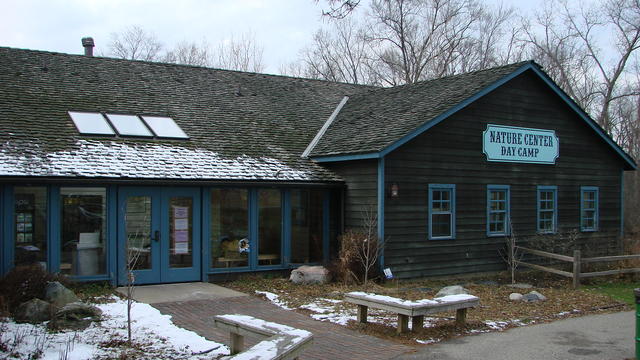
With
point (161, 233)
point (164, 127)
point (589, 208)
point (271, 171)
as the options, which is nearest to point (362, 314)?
point (161, 233)

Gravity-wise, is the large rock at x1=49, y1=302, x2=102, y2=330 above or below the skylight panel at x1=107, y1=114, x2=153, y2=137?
below

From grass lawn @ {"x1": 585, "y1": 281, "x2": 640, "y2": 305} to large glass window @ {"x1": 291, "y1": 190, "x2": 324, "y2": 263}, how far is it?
6478 millimetres

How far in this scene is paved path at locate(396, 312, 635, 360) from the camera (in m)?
8.38

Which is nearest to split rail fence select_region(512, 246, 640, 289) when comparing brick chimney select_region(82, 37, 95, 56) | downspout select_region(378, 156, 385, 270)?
downspout select_region(378, 156, 385, 270)

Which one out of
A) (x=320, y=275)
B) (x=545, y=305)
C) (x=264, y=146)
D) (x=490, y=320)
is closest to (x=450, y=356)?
(x=490, y=320)

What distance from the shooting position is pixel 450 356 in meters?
8.24

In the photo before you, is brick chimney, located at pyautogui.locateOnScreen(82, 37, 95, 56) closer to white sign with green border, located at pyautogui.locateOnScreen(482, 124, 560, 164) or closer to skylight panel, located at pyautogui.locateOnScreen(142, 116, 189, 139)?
skylight panel, located at pyautogui.locateOnScreen(142, 116, 189, 139)

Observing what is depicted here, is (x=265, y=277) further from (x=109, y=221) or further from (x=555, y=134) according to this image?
(x=555, y=134)

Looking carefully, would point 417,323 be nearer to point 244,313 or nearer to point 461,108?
point 244,313

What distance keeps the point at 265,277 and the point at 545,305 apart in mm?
6175

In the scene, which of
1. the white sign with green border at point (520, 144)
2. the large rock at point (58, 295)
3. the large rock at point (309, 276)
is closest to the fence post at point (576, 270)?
the white sign with green border at point (520, 144)

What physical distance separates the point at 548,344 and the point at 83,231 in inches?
356

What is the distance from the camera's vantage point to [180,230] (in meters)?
14.1

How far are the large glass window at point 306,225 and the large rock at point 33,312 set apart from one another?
6.72 meters
